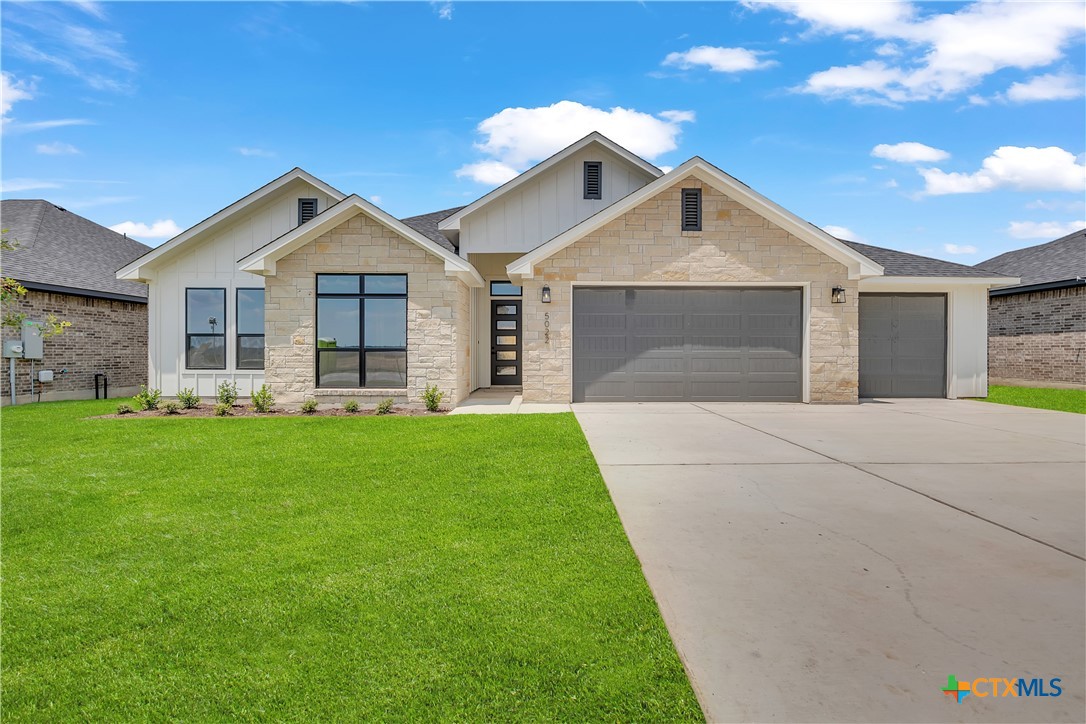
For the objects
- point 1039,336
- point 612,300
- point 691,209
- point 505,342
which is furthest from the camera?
point 1039,336

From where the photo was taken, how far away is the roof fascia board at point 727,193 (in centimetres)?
1182

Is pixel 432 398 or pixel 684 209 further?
pixel 684 209

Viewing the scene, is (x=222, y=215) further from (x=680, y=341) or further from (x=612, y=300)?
(x=680, y=341)

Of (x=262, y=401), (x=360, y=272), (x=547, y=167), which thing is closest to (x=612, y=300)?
(x=547, y=167)

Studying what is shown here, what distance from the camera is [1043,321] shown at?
1794cm

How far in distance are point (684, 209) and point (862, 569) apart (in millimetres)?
9835

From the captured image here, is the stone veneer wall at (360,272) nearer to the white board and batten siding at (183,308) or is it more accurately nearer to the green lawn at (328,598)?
the white board and batten siding at (183,308)

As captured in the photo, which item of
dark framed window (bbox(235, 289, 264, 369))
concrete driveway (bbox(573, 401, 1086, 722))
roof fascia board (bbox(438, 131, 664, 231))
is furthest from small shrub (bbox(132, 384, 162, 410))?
concrete driveway (bbox(573, 401, 1086, 722))

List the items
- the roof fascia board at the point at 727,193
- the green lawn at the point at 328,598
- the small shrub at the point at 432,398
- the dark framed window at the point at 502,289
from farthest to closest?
the dark framed window at the point at 502,289, the roof fascia board at the point at 727,193, the small shrub at the point at 432,398, the green lawn at the point at 328,598

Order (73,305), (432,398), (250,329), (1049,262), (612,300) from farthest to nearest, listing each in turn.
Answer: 1. (1049,262)
2. (73,305)
3. (250,329)
4. (612,300)
5. (432,398)

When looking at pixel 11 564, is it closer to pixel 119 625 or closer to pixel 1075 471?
pixel 119 625

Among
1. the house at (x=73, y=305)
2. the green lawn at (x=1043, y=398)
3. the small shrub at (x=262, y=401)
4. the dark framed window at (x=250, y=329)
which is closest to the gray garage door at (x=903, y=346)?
the green lawn at (x=1043, y=398)

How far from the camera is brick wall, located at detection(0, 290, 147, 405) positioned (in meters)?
13.9

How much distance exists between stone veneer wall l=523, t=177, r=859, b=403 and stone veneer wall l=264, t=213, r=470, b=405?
1.80 metres
